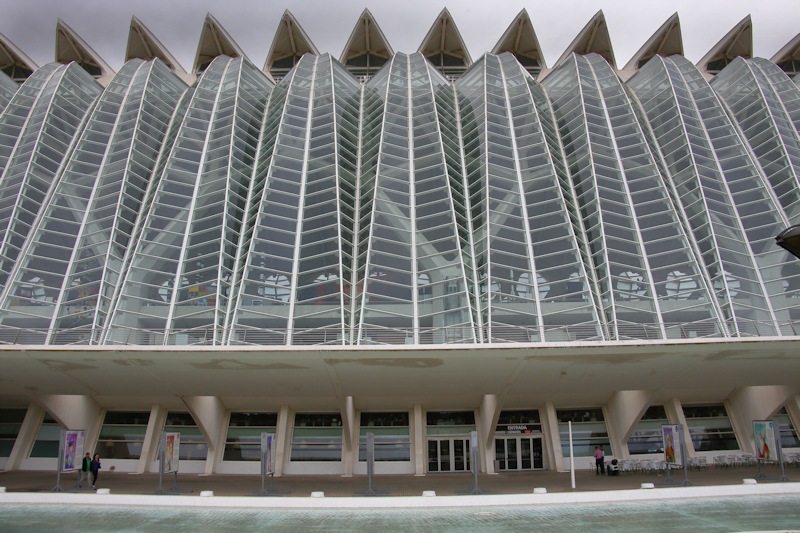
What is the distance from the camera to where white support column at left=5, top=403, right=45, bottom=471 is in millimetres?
25578

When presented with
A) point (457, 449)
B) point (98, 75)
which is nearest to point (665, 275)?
point (457, 449)

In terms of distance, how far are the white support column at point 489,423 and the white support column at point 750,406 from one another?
11.4 meters

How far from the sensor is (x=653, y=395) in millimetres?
23531

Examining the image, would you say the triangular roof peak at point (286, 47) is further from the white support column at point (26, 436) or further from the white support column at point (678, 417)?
the white support column at point (678, 417)

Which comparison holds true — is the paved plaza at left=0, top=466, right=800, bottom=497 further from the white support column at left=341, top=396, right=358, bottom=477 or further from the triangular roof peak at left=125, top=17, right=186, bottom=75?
the triangular roof peak at left=125, top=17, right=186, bottom=75

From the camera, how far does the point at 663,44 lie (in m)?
42.4

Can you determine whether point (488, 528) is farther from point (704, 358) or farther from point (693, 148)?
point (693, 148)

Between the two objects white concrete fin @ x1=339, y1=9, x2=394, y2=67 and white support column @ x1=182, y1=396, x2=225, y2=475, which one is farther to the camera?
white concrete fin @ x1=339, y1=9, x2=394, y2=67

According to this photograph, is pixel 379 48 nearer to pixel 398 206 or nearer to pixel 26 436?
pixel 398 206

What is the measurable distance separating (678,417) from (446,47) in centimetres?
3151

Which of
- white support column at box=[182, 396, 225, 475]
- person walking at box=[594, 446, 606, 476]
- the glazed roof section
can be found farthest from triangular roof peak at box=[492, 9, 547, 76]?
white support column at box=[182, 396, 225, 475]

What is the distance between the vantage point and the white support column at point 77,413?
2459cm

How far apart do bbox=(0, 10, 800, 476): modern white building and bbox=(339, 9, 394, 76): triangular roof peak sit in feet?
37.4

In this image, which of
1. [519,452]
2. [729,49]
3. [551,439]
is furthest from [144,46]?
[729,49]
